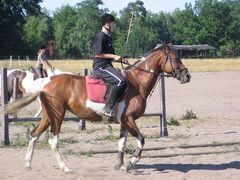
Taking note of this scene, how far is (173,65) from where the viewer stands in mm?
9953

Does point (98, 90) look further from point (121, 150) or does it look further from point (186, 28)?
point (186, 28)

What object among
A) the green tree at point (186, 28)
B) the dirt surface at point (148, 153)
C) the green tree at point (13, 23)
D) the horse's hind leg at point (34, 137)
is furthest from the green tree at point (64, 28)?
the horse's hind leg at point (34, 137)

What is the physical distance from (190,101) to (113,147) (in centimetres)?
1097

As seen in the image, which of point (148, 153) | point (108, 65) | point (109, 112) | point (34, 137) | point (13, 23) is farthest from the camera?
point (13, 23)

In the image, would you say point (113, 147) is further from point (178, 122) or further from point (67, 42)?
point (67, 42)

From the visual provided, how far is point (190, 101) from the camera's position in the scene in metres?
A: 22.6

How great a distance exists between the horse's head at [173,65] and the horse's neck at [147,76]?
15 cm

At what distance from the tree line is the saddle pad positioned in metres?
74.2

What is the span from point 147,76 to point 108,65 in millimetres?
858

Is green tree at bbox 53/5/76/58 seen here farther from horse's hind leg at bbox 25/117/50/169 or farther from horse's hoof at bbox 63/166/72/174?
horse's hoof at bbox 63/166/72/174

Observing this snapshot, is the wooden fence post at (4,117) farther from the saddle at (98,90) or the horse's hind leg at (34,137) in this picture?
the saddle at (98,90)

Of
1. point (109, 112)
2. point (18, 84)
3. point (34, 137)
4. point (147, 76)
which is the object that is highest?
point (147, 76)

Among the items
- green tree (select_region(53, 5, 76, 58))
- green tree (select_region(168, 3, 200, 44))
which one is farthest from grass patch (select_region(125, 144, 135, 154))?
green tree (select_region(168, 3, 200, 44))

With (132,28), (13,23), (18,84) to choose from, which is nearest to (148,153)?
(18,84)
